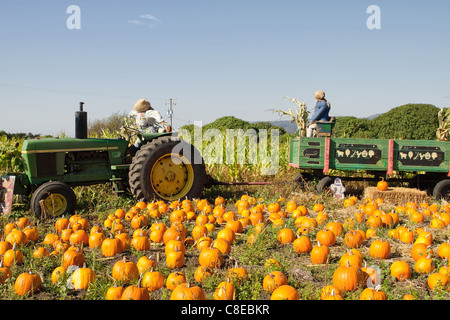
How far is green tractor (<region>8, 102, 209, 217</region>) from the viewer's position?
5.96 meters

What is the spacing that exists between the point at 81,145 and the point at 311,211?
4.19 m

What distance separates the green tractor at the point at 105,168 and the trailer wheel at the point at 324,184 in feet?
7.66

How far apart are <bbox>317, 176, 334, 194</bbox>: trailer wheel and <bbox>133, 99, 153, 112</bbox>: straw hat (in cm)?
380

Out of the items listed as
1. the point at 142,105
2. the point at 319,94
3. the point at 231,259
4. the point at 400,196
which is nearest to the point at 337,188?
the point at 400,196

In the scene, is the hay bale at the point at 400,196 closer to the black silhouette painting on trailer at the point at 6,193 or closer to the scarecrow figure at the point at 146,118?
the scarecrow figure at the point at 146,118

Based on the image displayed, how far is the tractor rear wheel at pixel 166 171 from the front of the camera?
6.56 m

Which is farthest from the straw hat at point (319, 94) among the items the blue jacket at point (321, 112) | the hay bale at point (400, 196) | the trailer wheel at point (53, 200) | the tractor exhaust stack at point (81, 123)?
the trailer wheel at point (53, 200)

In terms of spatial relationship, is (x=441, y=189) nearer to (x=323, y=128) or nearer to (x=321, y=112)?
(x=323, y=128)

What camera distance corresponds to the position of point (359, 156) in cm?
769

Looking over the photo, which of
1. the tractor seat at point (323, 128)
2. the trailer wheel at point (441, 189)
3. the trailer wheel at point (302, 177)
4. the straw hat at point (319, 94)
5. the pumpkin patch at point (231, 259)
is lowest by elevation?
the pumpkin patch at point (231, 259)

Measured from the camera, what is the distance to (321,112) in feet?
26.9

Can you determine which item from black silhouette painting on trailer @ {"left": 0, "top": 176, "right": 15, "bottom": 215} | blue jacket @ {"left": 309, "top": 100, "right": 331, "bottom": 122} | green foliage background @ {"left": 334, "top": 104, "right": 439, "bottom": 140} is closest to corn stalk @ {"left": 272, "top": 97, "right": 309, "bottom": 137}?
blue jacket @ {"left": 309, "top": 100, "right": 331, "bottom": 122}

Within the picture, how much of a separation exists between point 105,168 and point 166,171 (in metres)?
1.10

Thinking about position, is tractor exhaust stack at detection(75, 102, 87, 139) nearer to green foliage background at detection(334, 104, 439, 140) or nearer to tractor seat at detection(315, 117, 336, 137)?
tractor seat at detection(315, 117, 336, 137)
